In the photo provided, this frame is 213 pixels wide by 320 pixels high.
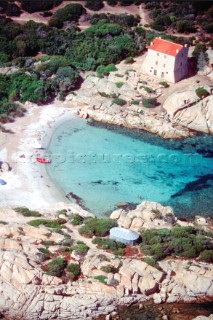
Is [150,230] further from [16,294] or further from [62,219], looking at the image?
[16,294]

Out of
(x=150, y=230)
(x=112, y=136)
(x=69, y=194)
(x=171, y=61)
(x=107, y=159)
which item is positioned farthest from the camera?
(x=171, y=61)

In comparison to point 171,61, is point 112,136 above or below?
below

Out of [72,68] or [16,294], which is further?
[72,68]

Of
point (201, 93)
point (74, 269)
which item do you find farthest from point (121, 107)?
point (74, 269)

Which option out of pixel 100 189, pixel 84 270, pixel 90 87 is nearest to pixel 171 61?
pixel 90 87

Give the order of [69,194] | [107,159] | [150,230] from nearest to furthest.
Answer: [150,230]
[69,194]
[107,159]

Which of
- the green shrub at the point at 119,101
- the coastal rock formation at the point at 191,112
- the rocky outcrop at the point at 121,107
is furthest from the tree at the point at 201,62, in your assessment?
the green shrub at the point at 119,101
